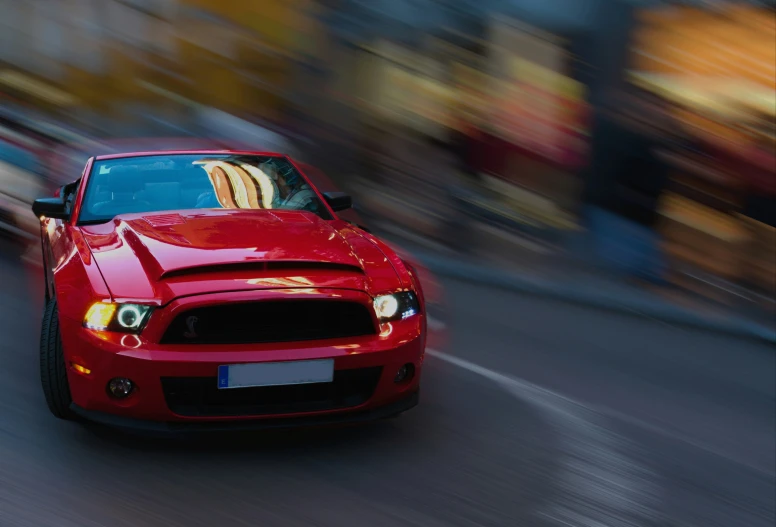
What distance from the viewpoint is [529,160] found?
38.6 ft

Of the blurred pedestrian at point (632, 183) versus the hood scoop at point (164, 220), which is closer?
the hood scoop at point (164, 220)

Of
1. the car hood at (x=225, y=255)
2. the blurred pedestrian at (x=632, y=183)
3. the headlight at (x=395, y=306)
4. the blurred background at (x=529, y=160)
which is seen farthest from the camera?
the blurred pedestrian at (x=632, y=183)

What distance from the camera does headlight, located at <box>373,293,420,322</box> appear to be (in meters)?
4.81

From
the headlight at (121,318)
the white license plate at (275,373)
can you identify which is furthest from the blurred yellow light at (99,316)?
the white license plate at (275,373)

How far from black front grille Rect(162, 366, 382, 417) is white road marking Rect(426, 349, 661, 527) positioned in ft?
3.14

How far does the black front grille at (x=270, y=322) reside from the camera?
448cm

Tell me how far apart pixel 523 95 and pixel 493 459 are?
304 inches

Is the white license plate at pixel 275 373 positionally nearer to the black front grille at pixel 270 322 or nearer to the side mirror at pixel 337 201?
the black front grille at pixel 270 322

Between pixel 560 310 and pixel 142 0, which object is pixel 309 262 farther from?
pixel 142 0

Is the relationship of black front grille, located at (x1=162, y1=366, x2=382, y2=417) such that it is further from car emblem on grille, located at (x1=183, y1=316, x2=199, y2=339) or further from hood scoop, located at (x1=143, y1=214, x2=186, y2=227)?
hood scoop, located at (x1=143, y1=214, x2=186, y2=227)

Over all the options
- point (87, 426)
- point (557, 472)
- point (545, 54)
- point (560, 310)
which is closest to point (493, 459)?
point (557, 472)

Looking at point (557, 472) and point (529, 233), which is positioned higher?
point (557, 472)

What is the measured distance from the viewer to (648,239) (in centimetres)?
1014

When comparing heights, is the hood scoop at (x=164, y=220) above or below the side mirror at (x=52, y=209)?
above
